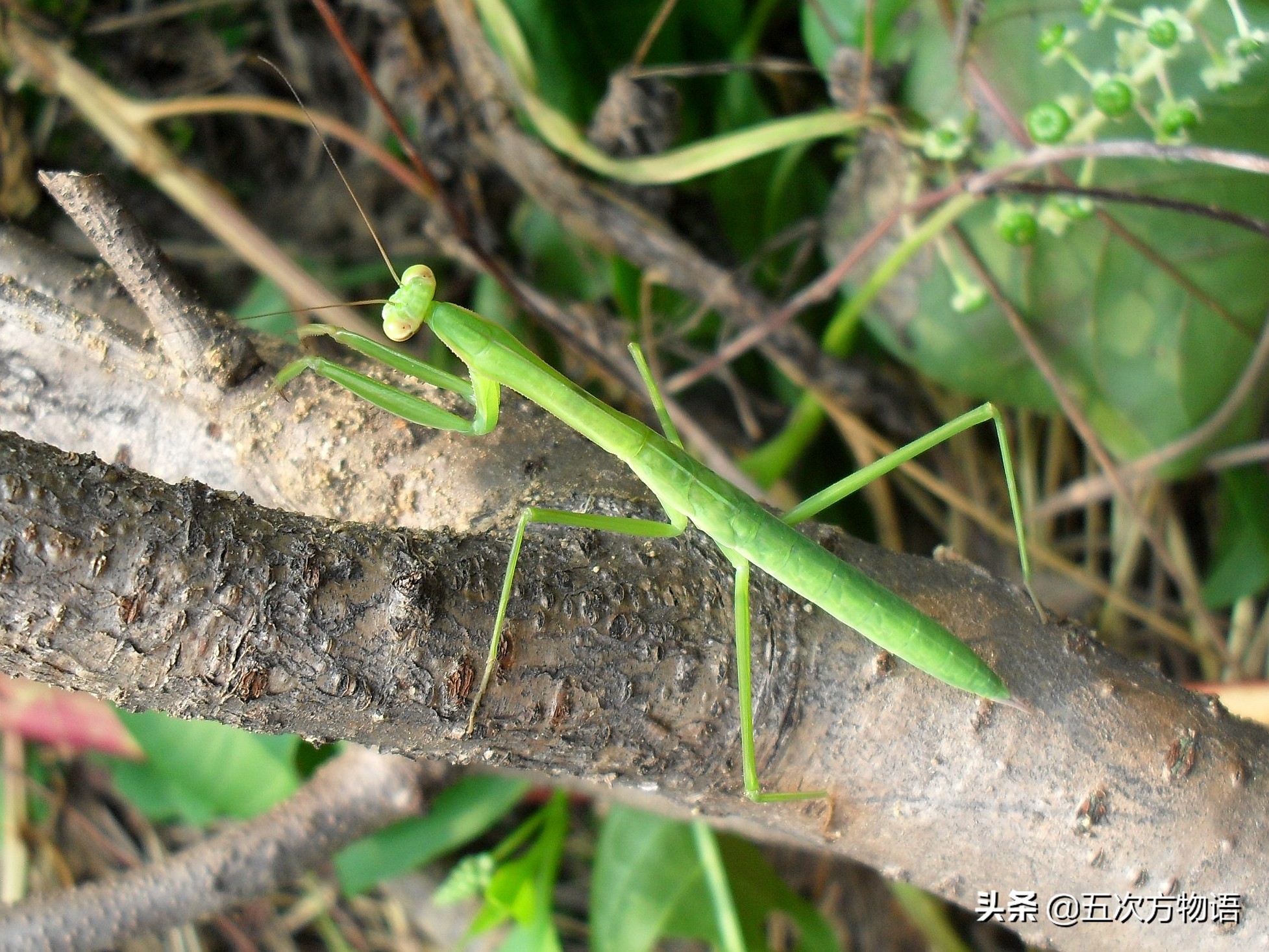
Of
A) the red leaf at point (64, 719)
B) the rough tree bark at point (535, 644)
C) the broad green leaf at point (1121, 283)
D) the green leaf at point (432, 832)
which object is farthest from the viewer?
the red leaf at point (64, 719)

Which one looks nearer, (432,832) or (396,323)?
(396,323)

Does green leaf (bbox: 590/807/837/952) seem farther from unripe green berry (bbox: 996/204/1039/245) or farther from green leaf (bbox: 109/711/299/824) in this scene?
unripe green berry (bbox: 996/204/1039/245)

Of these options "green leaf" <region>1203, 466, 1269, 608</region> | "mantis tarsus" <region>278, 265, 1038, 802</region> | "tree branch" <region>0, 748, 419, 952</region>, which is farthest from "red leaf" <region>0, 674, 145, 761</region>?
"green leaf" <region>1203, 466, 1269, 608</region>

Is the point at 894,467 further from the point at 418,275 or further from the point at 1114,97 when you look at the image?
the point at 418,275

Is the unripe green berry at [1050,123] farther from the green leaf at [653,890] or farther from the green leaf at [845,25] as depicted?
the green leaf at [653,890]

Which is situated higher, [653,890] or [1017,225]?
[1017,225]

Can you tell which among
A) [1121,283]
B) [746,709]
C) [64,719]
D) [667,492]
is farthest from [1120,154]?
[64,719]

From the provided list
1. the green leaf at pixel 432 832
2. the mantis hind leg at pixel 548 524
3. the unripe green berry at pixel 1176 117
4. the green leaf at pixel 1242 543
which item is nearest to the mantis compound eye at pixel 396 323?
the mantis hind leg at pixel 548 524
